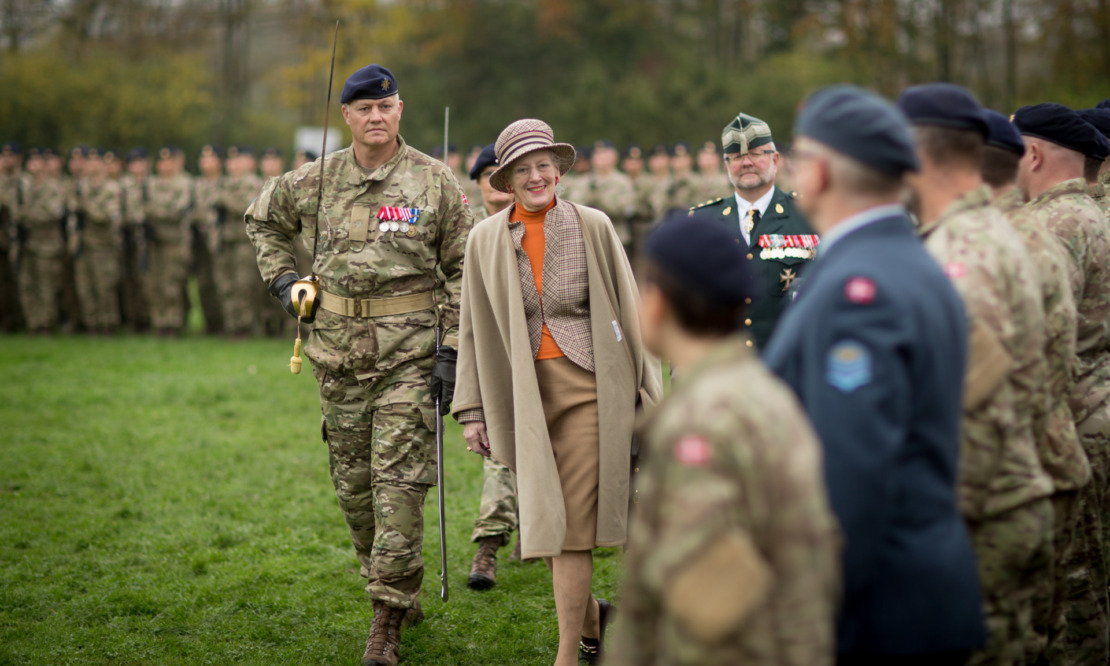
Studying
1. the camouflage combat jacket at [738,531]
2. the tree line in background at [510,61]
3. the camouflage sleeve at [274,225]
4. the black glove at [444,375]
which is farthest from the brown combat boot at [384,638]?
the tree line in background at [510,61]

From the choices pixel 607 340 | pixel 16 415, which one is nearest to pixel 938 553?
pixel 607 340

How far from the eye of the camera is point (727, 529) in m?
2.01

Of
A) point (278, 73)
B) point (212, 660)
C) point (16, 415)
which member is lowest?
point (212, 660)

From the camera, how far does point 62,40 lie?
34875 millimetres

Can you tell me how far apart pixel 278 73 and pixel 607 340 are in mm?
34366

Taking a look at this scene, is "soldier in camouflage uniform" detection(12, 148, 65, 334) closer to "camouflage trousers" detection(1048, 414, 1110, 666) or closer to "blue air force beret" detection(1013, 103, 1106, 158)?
"blue air force beret" detection(1013, 103, 1106, 158)

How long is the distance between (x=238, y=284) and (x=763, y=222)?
12192mm

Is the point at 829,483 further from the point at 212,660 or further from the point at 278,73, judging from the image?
the point at 278,73

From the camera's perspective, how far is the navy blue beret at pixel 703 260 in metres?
2.23

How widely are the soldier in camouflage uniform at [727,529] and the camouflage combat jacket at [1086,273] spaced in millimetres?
2704

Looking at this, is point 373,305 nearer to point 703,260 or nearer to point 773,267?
point 773,267

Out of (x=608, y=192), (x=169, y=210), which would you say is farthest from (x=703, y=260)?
(x=169, y=210)

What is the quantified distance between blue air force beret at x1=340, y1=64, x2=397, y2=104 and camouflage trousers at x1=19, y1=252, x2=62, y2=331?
41.8 ft

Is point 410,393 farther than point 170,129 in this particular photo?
No
